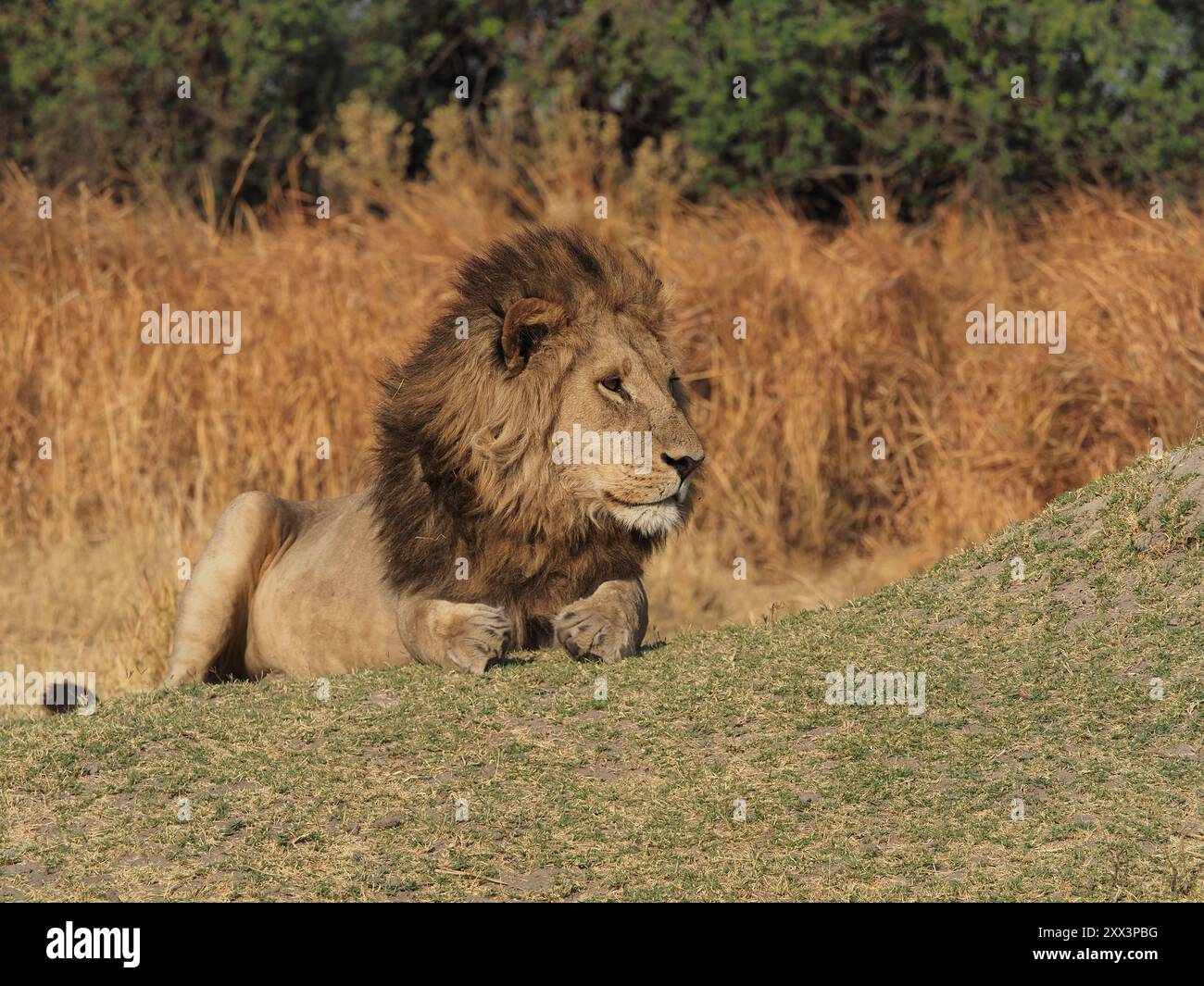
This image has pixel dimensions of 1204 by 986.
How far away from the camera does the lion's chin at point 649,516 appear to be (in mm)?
5891

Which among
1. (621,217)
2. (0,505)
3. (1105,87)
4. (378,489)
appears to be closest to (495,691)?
(378,489)

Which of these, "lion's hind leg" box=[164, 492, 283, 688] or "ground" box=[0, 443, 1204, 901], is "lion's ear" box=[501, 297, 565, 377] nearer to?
"ground" box=[0, 443, 1204, 901]

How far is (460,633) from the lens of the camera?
5930 mm

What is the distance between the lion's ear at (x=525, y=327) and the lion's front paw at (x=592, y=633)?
2.87 ft

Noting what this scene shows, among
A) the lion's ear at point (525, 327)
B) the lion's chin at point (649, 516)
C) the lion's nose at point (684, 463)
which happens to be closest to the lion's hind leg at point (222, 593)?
the lion's ear at point (525, 327)

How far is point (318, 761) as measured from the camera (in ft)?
16.6

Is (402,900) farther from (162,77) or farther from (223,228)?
(162,77)

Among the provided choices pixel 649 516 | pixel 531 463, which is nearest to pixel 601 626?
pixel 649 516

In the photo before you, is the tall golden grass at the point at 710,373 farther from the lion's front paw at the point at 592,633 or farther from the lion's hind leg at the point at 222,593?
the lion's front paw at the point at 592,633

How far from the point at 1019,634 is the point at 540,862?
2134mm

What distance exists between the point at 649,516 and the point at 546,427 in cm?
49

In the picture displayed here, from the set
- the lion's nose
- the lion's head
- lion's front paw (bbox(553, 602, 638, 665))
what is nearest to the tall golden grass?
the lion's head

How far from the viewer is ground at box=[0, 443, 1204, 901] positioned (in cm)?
424

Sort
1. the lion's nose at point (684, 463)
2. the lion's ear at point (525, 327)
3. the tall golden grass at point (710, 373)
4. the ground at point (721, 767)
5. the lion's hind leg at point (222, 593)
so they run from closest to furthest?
the ground at point (721, 767) < the lion's nose at point (684, 463) < the lion's ear at point (525, 327) < the lion's hind leg at point (222, 593) < the tall golden grass at point (710, 373)
